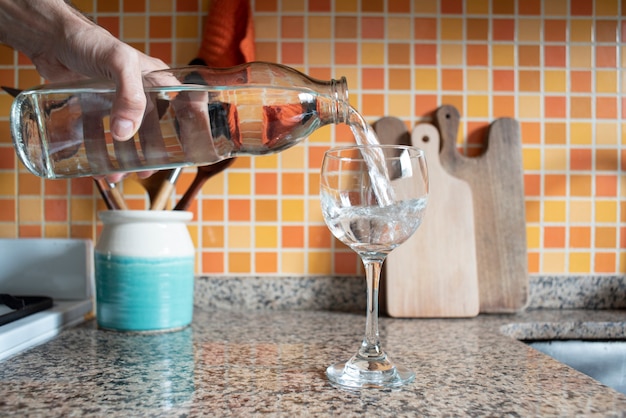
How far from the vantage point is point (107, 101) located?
643mm

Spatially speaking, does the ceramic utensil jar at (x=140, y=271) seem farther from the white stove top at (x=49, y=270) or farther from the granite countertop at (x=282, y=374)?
the white stove top at (x=49, y=270)

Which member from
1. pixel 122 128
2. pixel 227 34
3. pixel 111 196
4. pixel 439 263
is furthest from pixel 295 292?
pixel 122 128

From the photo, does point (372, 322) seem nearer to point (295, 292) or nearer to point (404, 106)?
point (295, 292)

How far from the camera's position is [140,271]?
2.82 feet

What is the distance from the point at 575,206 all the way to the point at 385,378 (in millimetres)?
708

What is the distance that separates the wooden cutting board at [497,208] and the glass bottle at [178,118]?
0.47 m

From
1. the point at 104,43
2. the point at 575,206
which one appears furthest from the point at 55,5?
the point at 575,206

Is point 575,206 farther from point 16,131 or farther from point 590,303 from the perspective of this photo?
point 16,131

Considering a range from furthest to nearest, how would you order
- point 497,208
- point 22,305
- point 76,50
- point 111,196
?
point 497,208, point 111,196, point 22,305, point 76,50

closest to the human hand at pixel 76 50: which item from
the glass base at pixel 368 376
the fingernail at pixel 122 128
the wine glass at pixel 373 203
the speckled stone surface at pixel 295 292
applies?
the fingernail at pixel 122 128

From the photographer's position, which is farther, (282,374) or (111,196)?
(111,196)

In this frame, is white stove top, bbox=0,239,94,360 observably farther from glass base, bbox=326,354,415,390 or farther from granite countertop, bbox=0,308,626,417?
glass base, bbox=326,354,415,390

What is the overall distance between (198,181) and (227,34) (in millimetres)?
276

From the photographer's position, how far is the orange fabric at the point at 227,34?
1042mm
